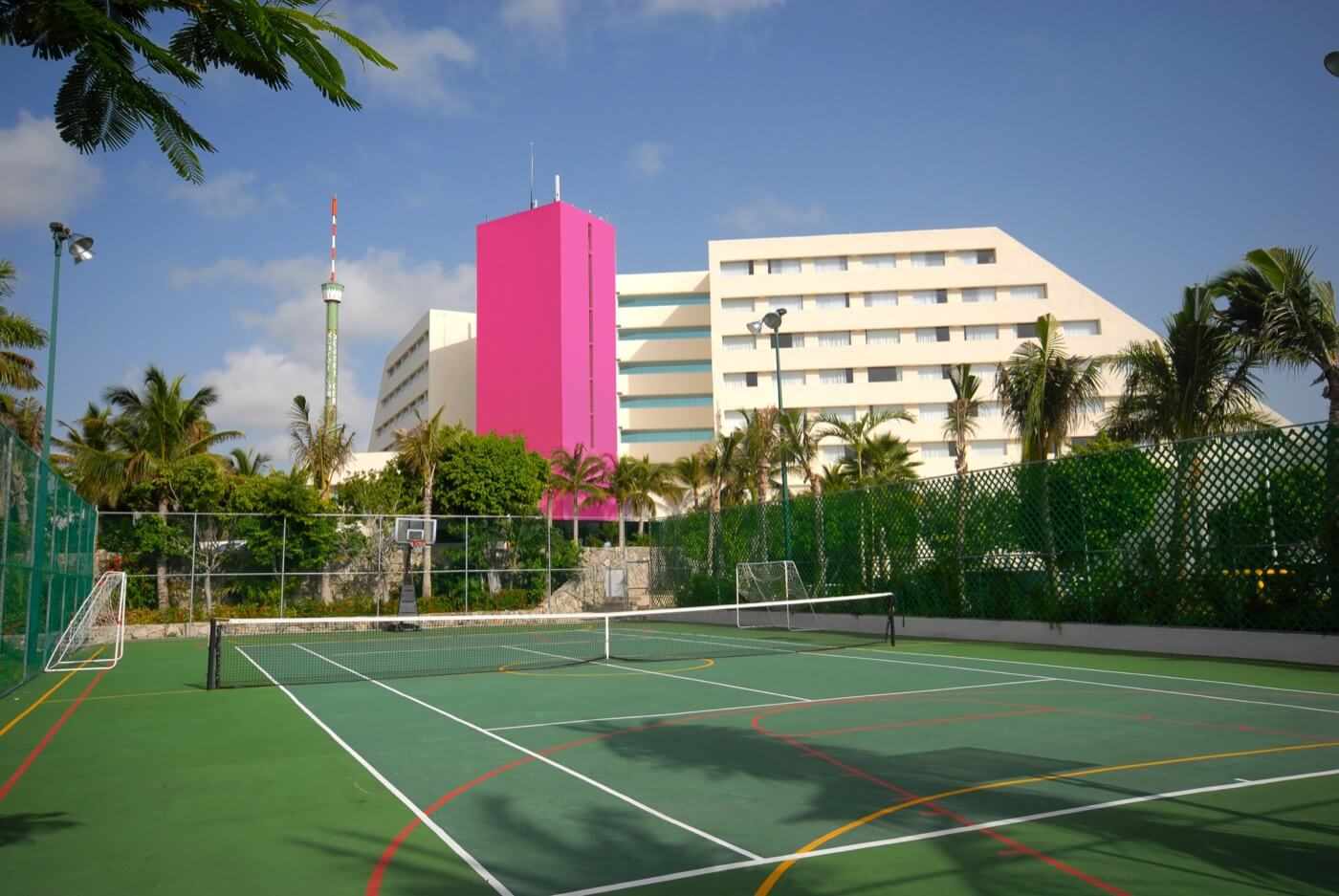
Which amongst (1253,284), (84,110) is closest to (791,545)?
(1253,284)

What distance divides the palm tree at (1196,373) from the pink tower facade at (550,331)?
136 ft

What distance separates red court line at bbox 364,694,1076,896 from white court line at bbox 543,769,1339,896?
1139 mm

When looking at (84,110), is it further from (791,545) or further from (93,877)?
(791,545)

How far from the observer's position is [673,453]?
65.8 m

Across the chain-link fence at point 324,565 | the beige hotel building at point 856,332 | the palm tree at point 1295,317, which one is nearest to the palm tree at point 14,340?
the chain-link fence at point 324,565

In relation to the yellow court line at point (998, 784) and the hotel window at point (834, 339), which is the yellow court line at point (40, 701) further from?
the hotel window at point (834, 339)

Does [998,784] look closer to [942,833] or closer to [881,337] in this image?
[942,833]

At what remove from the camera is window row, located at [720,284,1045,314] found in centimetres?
6606

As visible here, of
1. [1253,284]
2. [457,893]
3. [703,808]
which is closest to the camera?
[457,893]

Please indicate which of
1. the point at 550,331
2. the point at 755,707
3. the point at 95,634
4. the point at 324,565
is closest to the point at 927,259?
the point at 550,331

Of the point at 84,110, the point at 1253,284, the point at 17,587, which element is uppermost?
the point at 1253,284

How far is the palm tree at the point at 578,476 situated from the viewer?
184 ft

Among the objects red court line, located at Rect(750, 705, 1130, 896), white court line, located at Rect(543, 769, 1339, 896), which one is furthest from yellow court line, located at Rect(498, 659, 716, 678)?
white court line, located at Rect(543, 769, 1339, 896)

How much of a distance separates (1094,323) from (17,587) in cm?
6461
